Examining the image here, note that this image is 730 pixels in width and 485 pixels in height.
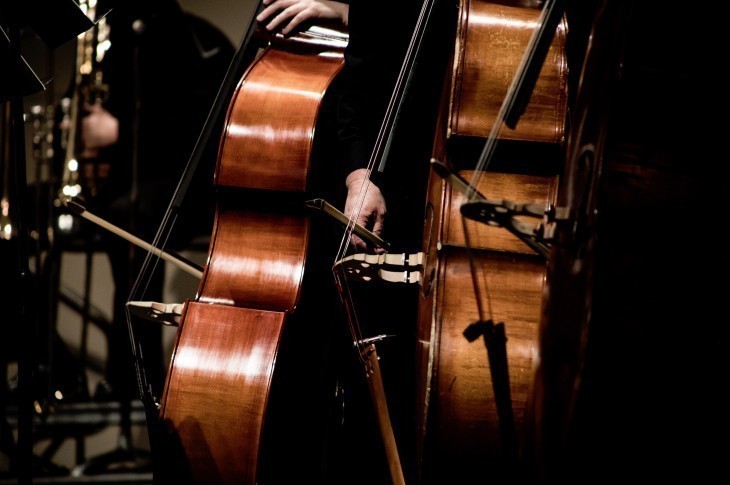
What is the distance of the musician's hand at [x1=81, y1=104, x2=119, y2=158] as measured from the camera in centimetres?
256

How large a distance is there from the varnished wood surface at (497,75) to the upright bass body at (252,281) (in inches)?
17.3

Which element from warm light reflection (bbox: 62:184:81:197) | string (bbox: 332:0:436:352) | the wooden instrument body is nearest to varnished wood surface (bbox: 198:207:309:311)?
string (bbox: 332:0:436:352)

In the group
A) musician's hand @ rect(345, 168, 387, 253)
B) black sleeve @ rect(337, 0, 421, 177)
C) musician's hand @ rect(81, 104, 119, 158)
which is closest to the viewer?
musician's hand @ rect(345, 168, 387, 253)

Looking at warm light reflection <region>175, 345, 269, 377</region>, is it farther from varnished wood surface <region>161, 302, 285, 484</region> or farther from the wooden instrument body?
the wooden instrument body

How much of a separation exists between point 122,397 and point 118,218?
66cm

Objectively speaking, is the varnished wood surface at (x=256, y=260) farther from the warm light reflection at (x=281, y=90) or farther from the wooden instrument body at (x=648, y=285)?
the wooden instrument body at (x=648, y=285)

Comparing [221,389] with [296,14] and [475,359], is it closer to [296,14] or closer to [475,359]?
[475,359]

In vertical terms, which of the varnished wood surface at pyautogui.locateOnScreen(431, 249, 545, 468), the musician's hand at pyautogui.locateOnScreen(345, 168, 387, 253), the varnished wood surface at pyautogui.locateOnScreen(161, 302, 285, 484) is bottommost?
the varnished wood surface at pyautogui.locateOnScreen(161, 302, 285, 484)

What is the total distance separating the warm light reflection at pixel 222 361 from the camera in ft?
4.15

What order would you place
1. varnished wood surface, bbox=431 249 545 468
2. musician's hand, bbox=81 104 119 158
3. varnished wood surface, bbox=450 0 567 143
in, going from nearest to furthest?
1. varnished wood surface, bbox=431 249 545 468
2. varnished wood surface, bbox=450 0 567 143
3. musician's hand, bbox=81 104 119 158

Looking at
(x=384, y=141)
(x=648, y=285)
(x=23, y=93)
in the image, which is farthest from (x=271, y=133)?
(x=648, y=285)

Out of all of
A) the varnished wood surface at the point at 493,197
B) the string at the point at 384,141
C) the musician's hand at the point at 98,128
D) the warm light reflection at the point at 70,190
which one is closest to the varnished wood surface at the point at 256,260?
the string at the point at 384,141

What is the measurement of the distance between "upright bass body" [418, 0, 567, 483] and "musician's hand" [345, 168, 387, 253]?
0.17 m

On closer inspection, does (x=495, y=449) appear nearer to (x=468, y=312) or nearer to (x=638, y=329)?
(x=468, y=312)
